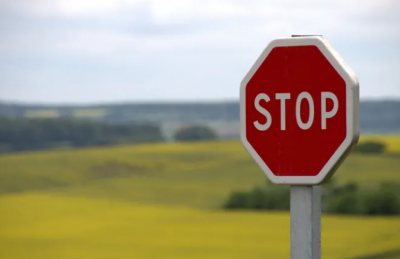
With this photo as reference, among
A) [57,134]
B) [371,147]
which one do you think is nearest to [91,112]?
[57,134]

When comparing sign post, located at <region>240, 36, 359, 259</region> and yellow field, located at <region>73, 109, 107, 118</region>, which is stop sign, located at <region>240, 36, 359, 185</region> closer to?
sign post, located at <region>240, 36, 359, 259</region>

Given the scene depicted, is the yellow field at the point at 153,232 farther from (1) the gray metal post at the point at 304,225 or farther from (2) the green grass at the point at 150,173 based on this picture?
(1) the gray metal post at the point at 304,225

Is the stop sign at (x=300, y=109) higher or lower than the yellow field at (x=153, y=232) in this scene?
higher

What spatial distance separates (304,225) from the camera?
244cm

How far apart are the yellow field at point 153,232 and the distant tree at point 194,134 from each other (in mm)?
11370

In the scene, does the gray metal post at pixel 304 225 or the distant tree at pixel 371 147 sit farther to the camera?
the distant tree at pixel 371 147

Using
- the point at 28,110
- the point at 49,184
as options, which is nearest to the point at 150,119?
the point at 28,110

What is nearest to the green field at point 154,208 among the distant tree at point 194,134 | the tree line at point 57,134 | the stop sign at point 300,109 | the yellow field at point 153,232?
the yellow field at point 153,232

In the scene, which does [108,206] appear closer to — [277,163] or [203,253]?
[203,253]

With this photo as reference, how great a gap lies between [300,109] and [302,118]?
30 mm

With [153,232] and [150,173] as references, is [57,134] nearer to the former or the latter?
[150,173]

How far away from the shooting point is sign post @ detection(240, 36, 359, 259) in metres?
2.44

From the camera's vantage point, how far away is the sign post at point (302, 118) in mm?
2438

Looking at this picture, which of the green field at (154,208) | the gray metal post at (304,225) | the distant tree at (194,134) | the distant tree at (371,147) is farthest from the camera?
the distant tree at (194,134)
